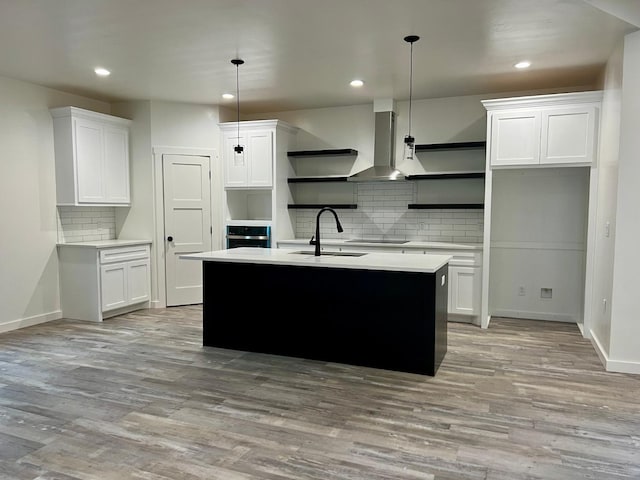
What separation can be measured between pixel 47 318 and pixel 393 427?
177 inches

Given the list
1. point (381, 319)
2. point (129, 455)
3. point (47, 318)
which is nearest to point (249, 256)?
point (381, 319)

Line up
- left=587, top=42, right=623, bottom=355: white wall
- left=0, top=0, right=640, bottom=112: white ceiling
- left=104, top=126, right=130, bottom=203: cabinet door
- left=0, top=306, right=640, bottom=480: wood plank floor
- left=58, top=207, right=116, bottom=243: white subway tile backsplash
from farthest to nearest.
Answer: left=104, top=126, right=130, bottom=203: cabinet door, left=58, top=207, right=116, bottom=243: white subway tile backsplash, left=587, top=42, right=623, bottom=355: white wall, left=0, top=0, right=640, bottom=112: white ceiling, left=0, top=306, right=640, bottom=480: wood plank floor

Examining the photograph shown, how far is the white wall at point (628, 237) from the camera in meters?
3.59

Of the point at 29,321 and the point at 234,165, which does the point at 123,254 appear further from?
the point at 234,165

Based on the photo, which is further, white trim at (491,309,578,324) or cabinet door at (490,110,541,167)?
white trim at (491,309,578,324)

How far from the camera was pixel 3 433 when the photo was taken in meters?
2.72

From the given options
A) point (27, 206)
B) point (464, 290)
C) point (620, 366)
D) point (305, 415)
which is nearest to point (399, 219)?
point (464, 290)

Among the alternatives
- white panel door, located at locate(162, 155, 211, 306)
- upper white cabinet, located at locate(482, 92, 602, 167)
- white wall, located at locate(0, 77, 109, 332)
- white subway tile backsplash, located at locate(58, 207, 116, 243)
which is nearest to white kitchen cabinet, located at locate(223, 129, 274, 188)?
white panel door, located at locate(162, 155, 211, 306)

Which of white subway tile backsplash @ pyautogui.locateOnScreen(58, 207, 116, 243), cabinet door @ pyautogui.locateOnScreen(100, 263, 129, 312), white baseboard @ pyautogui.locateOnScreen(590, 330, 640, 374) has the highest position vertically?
white subway tile backsplash @ pyautogui.locateOnScreen(58, 207, 116, 243)

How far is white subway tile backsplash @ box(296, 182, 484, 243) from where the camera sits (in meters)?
5.72

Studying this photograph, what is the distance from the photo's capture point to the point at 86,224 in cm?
581

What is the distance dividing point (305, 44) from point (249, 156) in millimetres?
2363

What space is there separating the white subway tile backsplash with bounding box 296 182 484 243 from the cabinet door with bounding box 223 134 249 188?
1.12m

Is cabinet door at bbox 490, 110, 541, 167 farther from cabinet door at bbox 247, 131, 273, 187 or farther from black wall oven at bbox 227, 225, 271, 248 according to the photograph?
black wall oven at bbox 227, 225, 271, 248
